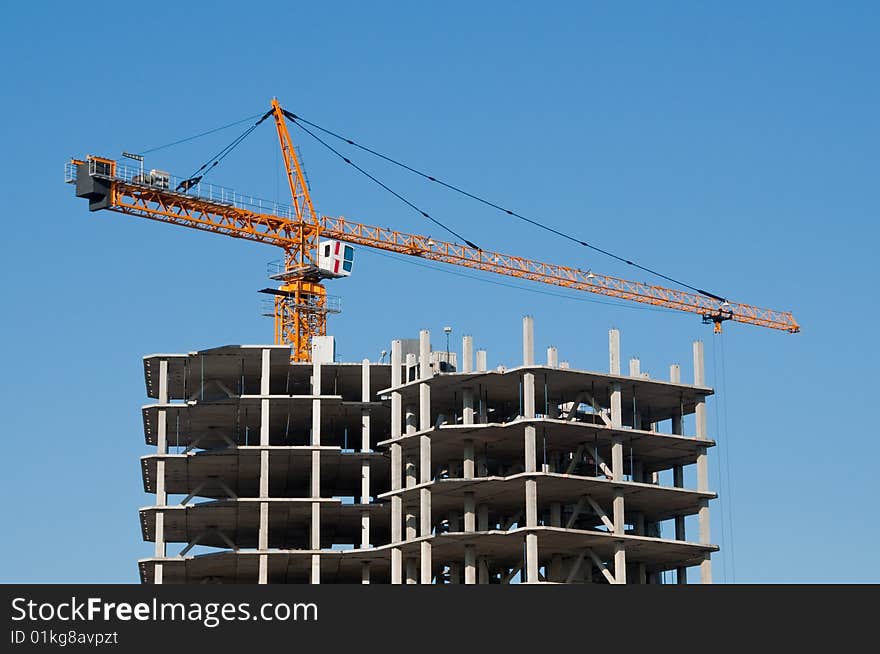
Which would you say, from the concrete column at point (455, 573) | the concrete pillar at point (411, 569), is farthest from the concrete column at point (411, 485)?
the concrete column at point (455, 573)

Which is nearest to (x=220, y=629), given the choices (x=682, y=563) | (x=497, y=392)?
(x=497, y=392)

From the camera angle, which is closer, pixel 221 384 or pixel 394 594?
pixel 394 594

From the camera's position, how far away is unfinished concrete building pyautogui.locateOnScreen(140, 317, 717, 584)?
116 m

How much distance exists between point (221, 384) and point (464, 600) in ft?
191

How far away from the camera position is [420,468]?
12194cm

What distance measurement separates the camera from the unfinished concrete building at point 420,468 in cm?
11638

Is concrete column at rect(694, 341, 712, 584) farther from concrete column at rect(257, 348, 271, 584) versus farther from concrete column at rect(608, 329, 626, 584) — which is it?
concrete column at rect(257, 348, 271, 584)

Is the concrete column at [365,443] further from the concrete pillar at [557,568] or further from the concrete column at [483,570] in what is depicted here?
the concrete pillar at [557,568]

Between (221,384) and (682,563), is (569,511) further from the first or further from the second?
(221,384)

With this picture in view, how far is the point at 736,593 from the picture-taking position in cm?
7319

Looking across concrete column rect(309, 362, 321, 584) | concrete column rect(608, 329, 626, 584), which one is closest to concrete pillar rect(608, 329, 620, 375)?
concrete column rect(608, 329, 626, 584)

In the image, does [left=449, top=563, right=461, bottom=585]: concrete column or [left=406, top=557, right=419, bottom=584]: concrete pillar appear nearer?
[left=406, top=557, right=419, bottom=584]: concrete pillar

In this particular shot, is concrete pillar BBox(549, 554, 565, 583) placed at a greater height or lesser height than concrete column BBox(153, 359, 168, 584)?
lesser

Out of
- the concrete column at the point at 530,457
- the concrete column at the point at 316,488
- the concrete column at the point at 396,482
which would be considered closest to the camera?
the concrete column at the point at 530,457
